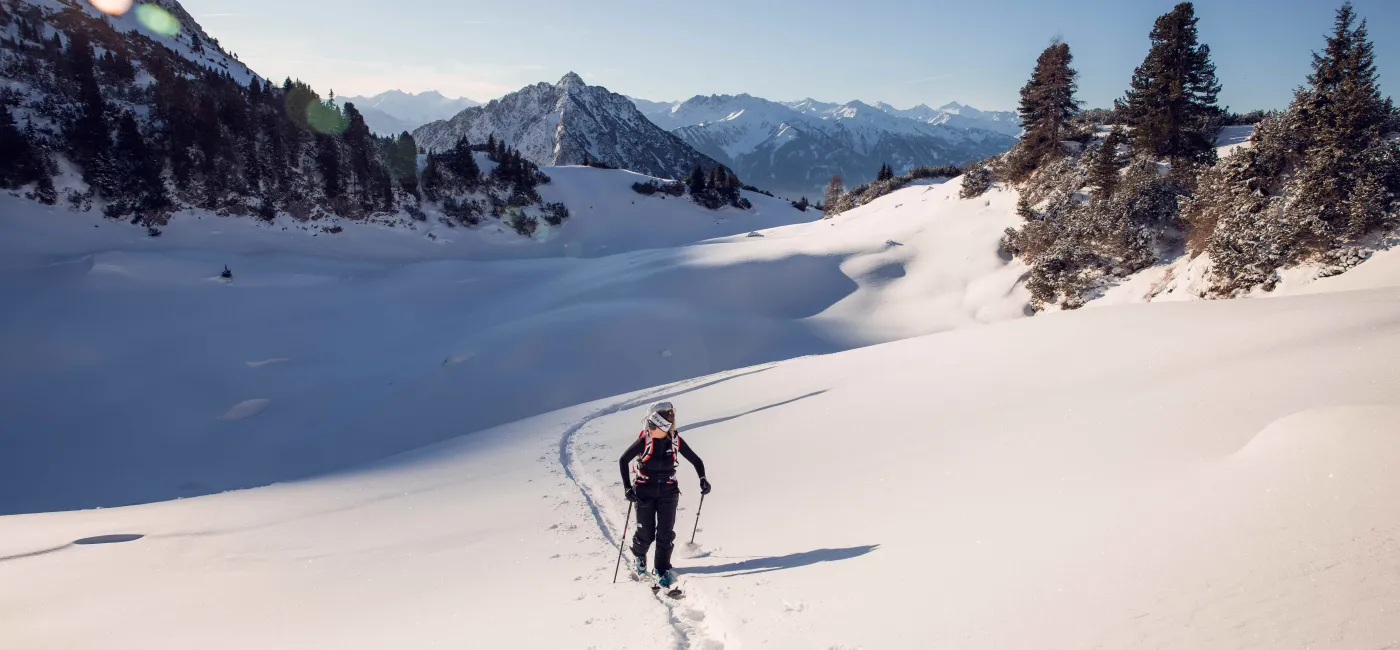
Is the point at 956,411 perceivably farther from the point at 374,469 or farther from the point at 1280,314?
the point at 374,469

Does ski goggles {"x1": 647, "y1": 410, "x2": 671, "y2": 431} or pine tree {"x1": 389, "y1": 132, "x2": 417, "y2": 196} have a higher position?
pine tree {"x1": 389, "y1": 132, "x2": 417, "y2": 196}

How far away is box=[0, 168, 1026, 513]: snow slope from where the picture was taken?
727 inches

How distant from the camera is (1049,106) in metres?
35.6

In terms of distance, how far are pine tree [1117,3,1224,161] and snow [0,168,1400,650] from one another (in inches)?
667

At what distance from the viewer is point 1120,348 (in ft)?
31.4

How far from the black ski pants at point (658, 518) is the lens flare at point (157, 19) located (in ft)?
252

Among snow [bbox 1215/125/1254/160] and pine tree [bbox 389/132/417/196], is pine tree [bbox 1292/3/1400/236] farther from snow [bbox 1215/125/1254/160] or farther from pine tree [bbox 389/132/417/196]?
pine tree [bbox 389/132/417/196]

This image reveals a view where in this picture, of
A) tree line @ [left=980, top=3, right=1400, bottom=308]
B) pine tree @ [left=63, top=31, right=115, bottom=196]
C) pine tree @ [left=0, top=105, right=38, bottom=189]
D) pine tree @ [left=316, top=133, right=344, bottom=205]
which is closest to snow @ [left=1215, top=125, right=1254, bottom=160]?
tree line @ [left=980, top=3, right=1400, bottom=308]

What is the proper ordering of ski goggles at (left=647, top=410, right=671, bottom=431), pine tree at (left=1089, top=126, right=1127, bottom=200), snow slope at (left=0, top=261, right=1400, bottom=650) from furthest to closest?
pine tree at (left=1089, top=126, right=1127, bottom=200) → ski goggles at (left=647, top=410, right=671, bottom=431) → snow slope at (left=0, top=261, right=1400, bottom=650)

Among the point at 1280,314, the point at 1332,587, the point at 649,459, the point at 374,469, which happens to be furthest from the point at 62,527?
the point at 1280,314

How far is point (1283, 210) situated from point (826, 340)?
15.9 meters

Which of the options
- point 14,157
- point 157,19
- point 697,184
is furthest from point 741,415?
point 157,19

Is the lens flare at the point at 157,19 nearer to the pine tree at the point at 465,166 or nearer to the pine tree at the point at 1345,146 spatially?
the pine tree at the point at 465,166

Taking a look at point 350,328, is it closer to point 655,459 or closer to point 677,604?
point 655,459
